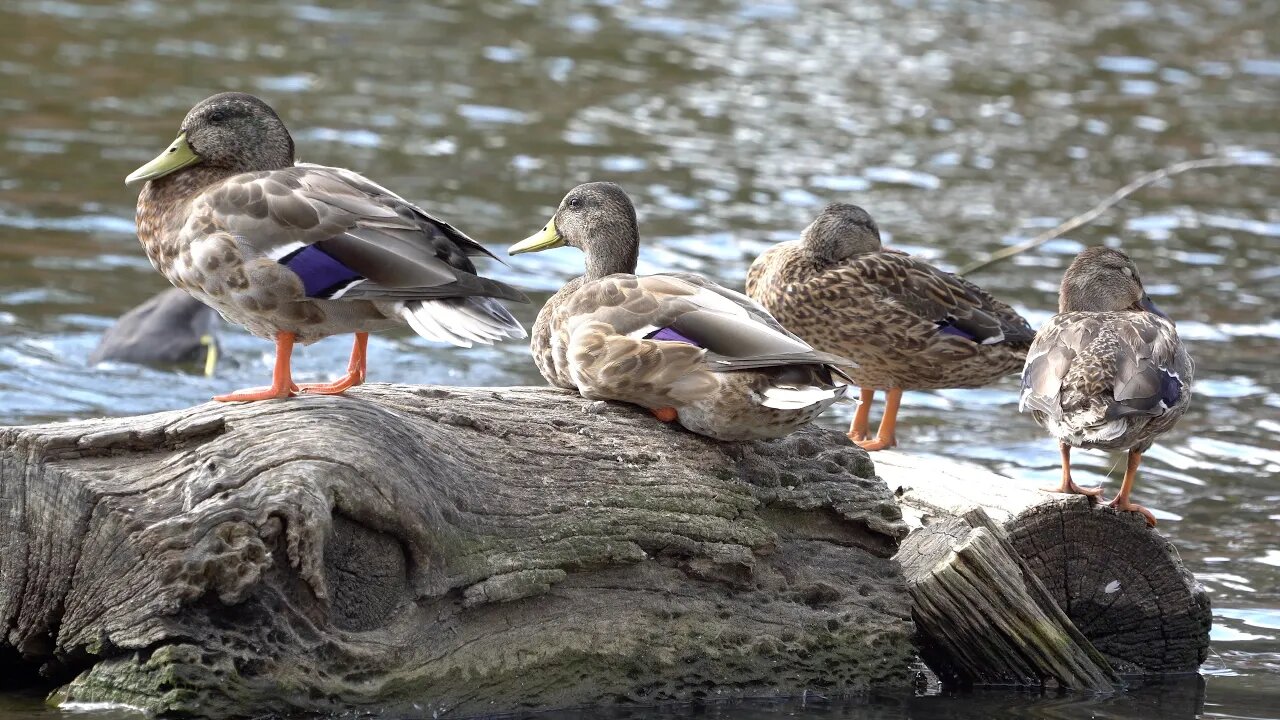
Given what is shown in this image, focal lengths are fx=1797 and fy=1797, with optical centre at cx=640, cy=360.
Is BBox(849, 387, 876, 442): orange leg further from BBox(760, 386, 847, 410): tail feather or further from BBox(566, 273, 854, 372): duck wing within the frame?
BBox(760, 386, 847, 410): tail feather

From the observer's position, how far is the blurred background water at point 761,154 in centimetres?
856

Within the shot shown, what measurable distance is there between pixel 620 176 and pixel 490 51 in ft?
14.0

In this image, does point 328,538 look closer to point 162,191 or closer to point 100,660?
point 100,660

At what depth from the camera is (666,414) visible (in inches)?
215

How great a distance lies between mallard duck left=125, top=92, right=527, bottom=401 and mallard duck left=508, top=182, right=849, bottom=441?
47cm

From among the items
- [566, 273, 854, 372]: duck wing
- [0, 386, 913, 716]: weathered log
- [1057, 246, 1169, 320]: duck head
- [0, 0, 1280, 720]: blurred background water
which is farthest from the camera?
[0, 0, 1280, 720]: blurred background water

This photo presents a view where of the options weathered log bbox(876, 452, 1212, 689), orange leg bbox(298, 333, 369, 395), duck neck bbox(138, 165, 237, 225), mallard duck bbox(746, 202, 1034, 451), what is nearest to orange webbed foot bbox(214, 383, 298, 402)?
orange leg bbox(298, 333, 369, 395)

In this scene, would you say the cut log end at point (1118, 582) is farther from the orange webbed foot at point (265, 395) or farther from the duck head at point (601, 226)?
the orange webbed foot at point (265, 395)

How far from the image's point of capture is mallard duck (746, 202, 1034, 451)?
7051mm

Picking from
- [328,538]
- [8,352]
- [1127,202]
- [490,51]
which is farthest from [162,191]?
[490,51]

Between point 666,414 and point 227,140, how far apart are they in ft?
5.04

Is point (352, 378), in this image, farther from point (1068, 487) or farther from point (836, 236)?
point (836, 236)

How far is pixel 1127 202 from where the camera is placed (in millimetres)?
13719

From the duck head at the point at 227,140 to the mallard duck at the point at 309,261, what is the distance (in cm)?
1
